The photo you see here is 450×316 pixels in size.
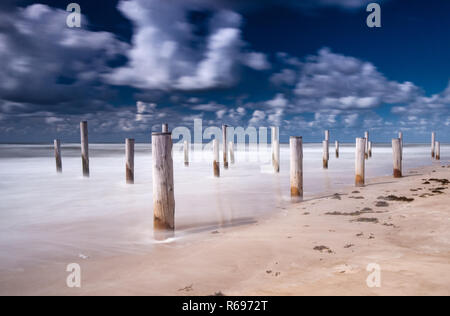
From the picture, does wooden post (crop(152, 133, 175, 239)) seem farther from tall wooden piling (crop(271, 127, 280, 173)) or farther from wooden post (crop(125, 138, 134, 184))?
tall wooden piling (crop(271, 127, 280, 173))

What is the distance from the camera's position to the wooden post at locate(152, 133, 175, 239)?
5.48m

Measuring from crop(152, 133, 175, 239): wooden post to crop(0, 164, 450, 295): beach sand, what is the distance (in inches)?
20.5

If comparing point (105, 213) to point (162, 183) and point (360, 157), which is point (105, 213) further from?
point (360, 157)

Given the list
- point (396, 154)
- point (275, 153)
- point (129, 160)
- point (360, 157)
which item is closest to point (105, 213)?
point (129, 160)

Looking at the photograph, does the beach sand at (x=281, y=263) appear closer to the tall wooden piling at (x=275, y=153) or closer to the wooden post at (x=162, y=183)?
the wooden post at (x=162, y=183)

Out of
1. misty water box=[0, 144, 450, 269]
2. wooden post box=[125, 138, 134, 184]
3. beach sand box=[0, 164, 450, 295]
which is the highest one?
wooden post box=[125, 138, 134, 184]

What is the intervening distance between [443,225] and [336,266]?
278 cm

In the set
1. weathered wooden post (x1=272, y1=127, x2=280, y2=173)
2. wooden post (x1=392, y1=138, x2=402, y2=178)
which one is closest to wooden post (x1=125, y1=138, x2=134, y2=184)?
weathered wooden post (x1=272, y1=127, x2=280, y2=173)

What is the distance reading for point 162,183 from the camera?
217 inches

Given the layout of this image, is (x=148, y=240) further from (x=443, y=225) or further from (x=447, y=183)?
(x=447, y=183)

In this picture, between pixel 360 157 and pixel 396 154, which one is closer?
pixel 360 157

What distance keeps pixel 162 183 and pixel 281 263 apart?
254 cm
